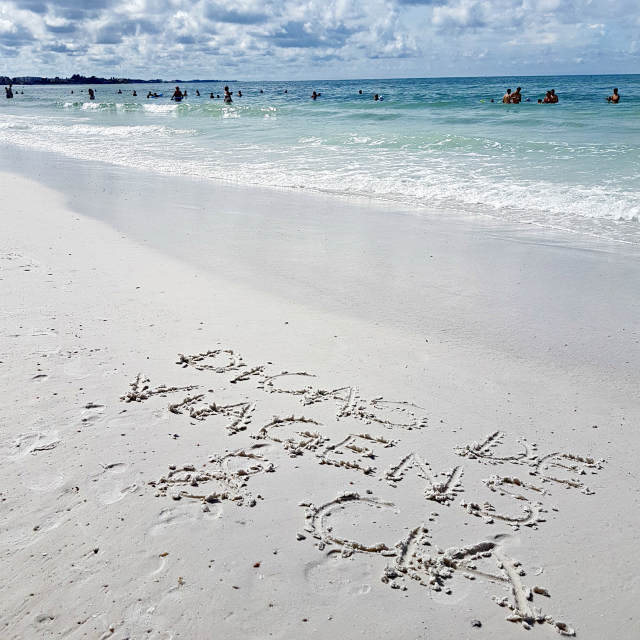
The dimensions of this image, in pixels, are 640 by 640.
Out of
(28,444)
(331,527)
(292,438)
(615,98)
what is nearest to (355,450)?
(292,438)

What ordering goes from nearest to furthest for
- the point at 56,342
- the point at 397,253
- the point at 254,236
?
the point at 56,342 → the point at 397,253 → the point at 254,236

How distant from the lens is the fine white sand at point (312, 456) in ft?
6.59

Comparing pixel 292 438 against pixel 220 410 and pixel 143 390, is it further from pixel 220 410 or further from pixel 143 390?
pixel 143 390

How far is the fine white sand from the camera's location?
2.01 m

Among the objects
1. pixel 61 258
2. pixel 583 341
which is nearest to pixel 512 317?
pixel 583 341

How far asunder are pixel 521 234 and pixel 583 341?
11.1 ft

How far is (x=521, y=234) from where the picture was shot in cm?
727

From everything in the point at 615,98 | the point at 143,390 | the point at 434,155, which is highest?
the point at 615,98

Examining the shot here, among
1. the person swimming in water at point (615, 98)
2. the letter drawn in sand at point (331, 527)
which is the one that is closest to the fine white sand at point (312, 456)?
the letter drawn in sand at point (331, 527)

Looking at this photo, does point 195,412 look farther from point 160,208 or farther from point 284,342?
point 160,208

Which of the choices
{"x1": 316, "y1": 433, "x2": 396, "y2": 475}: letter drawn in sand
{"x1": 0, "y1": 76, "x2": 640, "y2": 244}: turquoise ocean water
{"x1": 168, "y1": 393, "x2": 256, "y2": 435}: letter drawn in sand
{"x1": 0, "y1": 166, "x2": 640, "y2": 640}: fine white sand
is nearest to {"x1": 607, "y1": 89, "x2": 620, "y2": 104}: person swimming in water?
{"x1": 0, "y1": 76, "x2": 640, "y2": 244}: turquoise ocean water

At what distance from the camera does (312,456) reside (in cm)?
283

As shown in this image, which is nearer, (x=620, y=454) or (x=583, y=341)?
(x=620, y=454)

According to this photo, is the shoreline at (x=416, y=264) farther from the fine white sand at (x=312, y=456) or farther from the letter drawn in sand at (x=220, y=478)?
the letter drawn in sand at (x=220, y=478)
